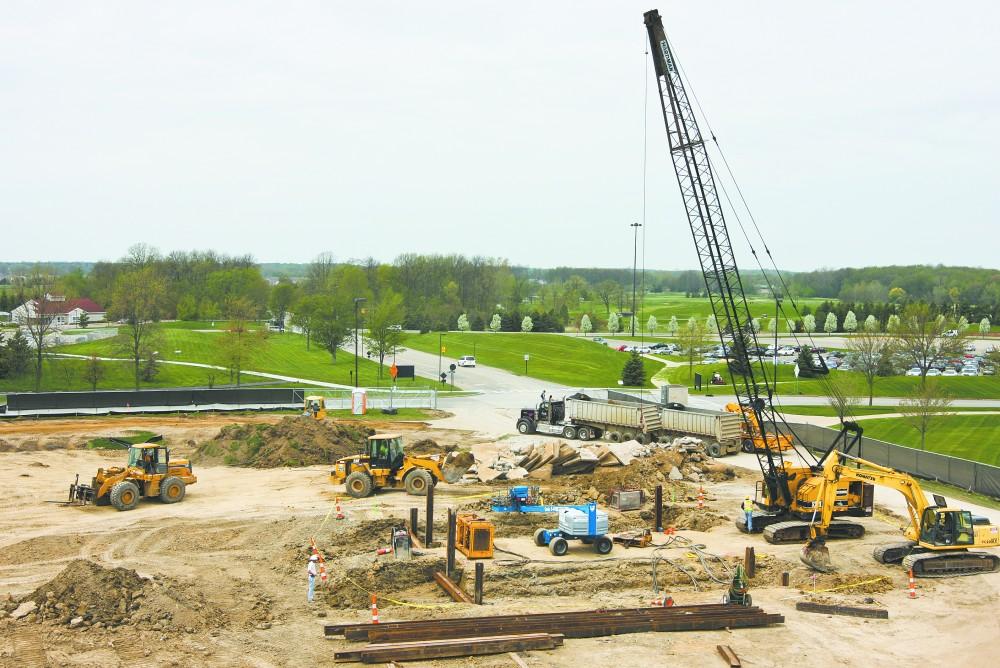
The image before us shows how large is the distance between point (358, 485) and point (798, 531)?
16224 mm

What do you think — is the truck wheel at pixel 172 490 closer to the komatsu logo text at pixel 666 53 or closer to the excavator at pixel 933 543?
the excavator at pixel 933 543

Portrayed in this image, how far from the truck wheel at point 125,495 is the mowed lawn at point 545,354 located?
2089 inches

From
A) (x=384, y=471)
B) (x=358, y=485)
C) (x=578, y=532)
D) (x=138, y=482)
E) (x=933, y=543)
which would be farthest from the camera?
(x=384, y=471)

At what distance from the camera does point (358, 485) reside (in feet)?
114

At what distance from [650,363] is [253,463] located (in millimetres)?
64109

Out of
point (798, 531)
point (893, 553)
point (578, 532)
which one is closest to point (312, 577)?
point (578, 532)

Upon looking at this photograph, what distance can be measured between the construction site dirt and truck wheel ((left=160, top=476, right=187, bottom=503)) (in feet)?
1.65

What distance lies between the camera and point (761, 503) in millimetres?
32062

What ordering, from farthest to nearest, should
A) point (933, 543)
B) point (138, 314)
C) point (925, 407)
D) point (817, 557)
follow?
point (138, 314) → point (925, 407) → point (817, 557) → point (933, 543)

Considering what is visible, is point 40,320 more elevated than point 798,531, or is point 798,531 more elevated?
point 40,320

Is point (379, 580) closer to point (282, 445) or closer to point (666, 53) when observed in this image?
point (282, 445)

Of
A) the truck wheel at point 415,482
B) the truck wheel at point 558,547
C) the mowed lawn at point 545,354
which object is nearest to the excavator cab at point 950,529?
the truck wheel at point 558,547

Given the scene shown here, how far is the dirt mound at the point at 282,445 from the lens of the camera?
4222 cm

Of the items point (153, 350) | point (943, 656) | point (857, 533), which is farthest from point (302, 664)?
point (153, 350)
